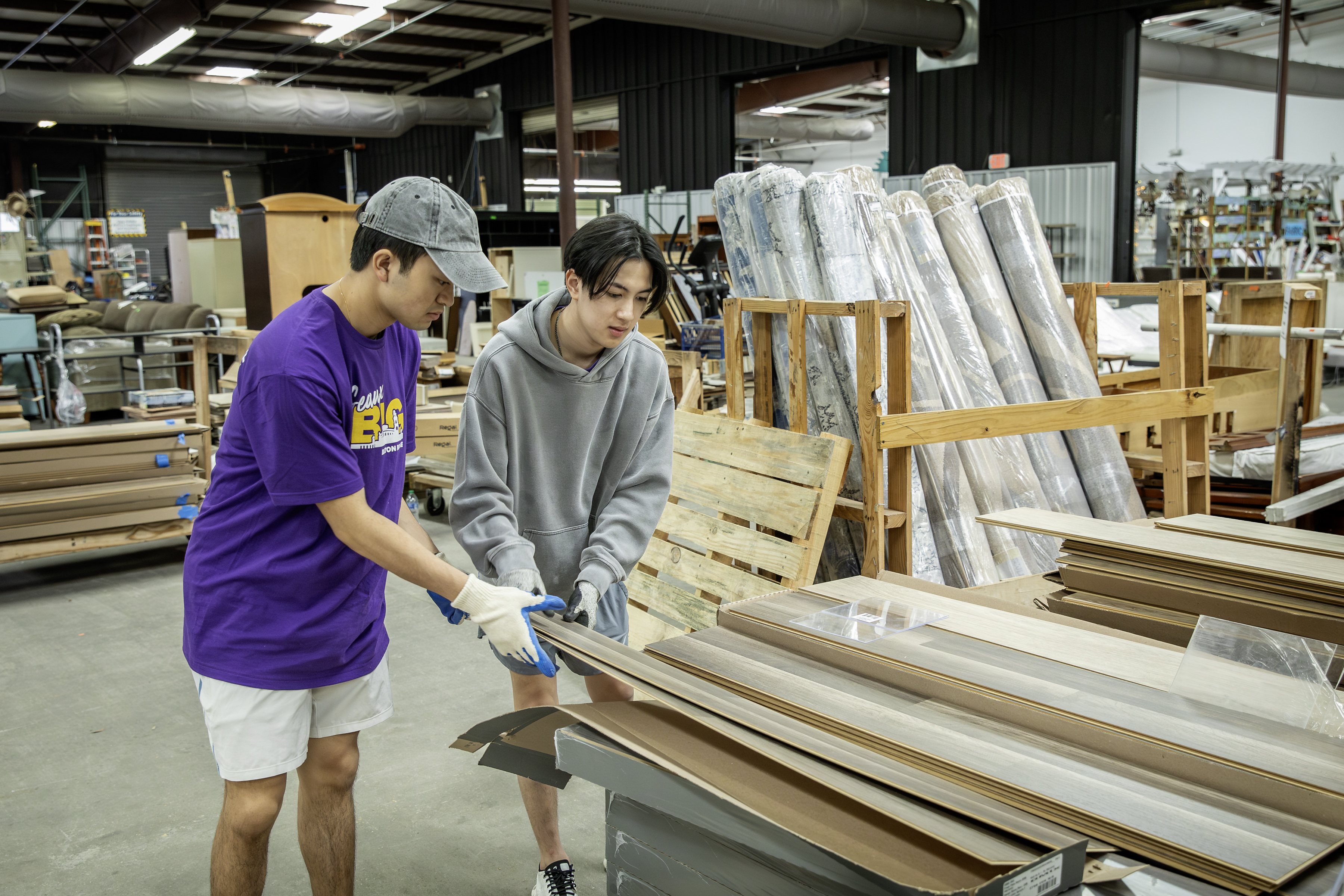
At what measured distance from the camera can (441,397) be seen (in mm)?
6793

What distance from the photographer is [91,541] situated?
4.96 metres

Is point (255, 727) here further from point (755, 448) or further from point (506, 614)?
point (755, 448)

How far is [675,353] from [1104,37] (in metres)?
7.62

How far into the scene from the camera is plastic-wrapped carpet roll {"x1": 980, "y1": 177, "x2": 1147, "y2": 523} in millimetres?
3877

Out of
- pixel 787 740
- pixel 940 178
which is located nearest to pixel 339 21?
pixel 940 178

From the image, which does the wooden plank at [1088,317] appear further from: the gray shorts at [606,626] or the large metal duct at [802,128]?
the large metal duct at [802,128]

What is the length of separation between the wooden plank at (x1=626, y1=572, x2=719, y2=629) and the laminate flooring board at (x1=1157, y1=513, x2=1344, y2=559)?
59.5 inches

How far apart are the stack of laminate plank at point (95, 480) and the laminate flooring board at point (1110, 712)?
4.18 metres

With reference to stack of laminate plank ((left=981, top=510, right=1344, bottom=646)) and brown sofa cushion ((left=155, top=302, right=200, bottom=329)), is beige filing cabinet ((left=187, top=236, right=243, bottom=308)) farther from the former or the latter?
stack of laminate plank ((left=981, top=510, right=1344, bottom=646))

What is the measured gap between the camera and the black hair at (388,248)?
5.53ft

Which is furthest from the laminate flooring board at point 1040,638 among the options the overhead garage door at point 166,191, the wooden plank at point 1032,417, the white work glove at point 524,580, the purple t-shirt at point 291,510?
the overhead garage door at point 166,191

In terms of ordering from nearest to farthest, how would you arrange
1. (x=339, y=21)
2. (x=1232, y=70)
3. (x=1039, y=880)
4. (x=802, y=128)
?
(x=1039, y=880), (x=339, y=21), (x=1232, y=70), (x=802, y=128)

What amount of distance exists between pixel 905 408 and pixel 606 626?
4.58 ft

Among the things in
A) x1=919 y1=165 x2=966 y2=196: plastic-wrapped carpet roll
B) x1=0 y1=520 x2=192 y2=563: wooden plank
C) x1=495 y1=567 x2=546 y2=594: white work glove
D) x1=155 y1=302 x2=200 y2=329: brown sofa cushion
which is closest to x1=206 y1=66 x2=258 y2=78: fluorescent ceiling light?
x1=155 y1=302 x2=200 y2=329: brown sofa cushion
